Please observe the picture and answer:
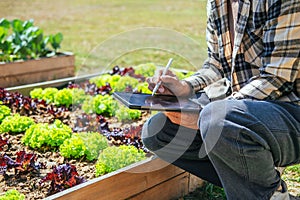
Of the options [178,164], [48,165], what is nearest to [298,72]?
[178,164]

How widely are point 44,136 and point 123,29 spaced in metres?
7.19

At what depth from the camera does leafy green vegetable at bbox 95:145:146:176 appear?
9.43 ft

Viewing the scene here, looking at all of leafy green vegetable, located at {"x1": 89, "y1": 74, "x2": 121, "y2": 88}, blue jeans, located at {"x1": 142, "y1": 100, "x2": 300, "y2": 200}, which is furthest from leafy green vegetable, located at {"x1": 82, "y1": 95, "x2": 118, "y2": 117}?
blue jeans, located at {"x1": 142, "y1": 100, "x2": 300, "y2": 200}

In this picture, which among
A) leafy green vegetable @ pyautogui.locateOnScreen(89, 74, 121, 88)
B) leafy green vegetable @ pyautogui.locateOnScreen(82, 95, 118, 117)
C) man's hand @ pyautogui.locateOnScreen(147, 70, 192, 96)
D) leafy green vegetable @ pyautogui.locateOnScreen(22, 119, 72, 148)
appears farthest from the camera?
leafy green vegetable @ pyautogui.locateOnScreen(89, 74, 121, 88)

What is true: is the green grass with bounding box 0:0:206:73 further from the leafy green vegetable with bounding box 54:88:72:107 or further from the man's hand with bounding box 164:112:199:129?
the man's hand with bounding box 164:112:199:129

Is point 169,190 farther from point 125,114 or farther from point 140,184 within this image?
point 125,114

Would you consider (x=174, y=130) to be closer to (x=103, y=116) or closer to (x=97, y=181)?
(x=97, y=181)

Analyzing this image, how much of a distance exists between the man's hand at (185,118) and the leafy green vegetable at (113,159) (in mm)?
424

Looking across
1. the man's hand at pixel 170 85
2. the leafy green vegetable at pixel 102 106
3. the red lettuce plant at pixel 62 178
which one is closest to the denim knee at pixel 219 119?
the man's hand at pixel 170 85

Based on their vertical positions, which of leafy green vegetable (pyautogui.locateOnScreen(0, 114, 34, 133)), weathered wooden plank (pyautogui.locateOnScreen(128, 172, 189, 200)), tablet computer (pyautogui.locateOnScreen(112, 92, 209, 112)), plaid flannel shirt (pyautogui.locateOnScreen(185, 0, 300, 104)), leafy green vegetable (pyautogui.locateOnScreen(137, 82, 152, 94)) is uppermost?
plaid flannel shirt (pyautogui.locateOnScreen(185, 0, 300, 104))

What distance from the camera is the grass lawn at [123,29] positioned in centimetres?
710

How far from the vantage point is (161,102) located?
250 cm

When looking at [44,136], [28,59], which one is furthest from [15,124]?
[28,59]

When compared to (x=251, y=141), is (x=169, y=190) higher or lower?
lower
